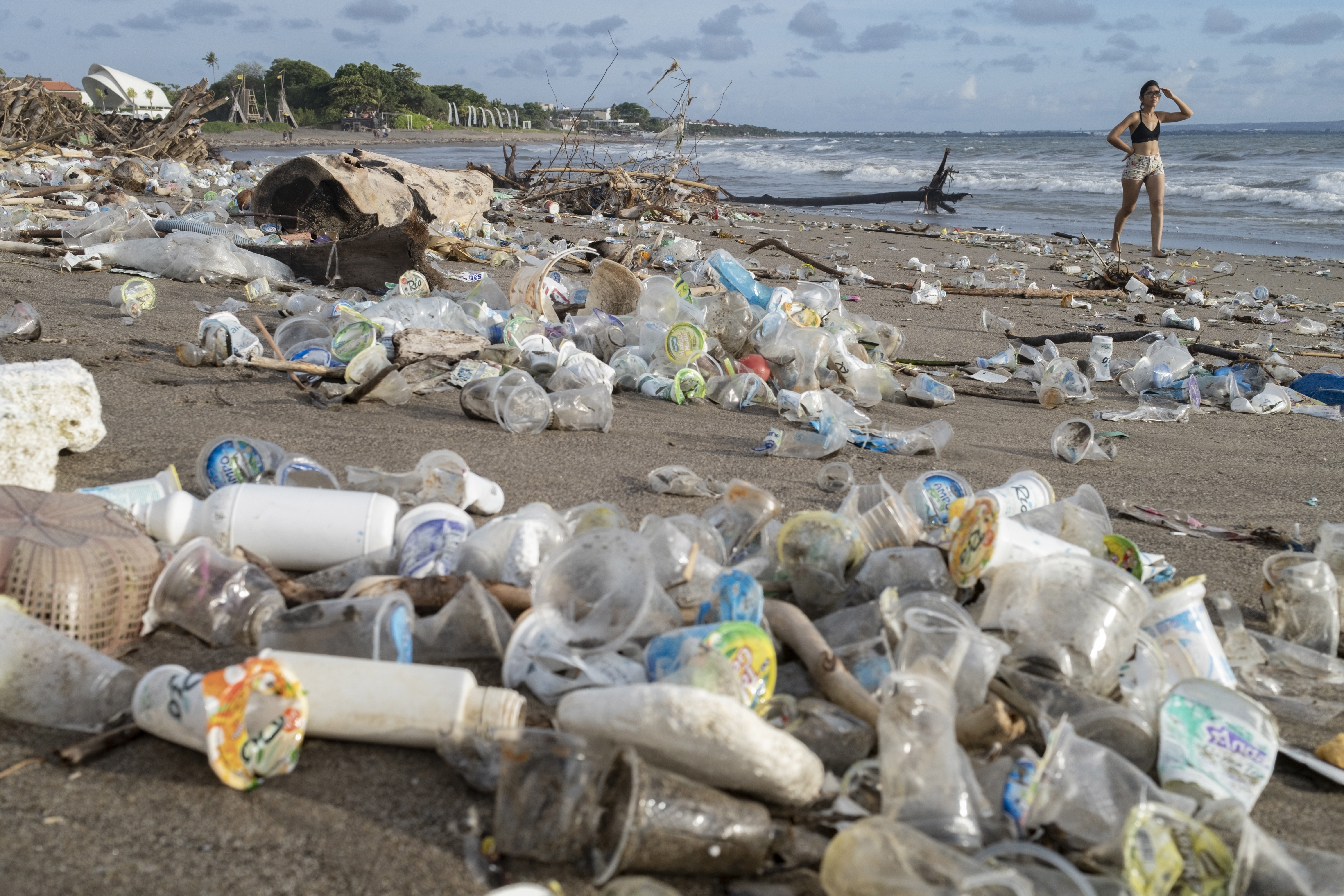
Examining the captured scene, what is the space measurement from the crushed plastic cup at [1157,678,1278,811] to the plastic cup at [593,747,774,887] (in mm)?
678

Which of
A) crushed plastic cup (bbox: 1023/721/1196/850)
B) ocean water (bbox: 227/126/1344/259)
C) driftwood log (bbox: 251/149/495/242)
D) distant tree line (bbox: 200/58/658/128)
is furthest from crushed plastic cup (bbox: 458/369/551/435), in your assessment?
distant tree line (bbox: 200/58/658/128)

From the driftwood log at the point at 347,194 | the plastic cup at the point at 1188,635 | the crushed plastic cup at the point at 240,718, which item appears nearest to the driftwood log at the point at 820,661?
the crushed plastic cup at the point at 240,718

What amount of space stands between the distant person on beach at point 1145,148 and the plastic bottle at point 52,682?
Result: 27.8 ft

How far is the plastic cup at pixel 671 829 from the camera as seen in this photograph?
110 centimetres

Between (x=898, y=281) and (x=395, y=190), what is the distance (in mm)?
4044

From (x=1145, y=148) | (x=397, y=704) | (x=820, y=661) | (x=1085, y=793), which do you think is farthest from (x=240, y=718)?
(x=1145, y=148)

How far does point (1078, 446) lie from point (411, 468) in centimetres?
236

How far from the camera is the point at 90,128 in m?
13.8

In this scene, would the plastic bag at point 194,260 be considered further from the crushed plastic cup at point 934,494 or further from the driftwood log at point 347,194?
the crushed plastic cup at point 934,494

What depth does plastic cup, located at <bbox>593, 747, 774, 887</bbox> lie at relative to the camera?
3.62ft

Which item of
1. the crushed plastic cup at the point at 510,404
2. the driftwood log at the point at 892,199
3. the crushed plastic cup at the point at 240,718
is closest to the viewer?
the crushed plastic cup at the point at 240,718

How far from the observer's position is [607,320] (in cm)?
392

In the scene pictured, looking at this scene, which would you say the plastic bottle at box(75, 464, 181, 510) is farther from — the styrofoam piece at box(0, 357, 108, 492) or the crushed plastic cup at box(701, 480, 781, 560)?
the crushed plastic cup at box(701, 480, 781, 560)

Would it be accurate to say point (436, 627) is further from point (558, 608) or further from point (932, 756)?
point (932, 756)
